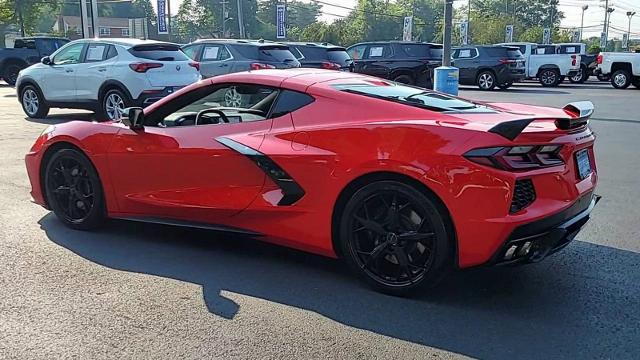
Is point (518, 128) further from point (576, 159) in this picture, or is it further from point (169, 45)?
point (169, 45)

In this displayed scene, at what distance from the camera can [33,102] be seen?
44.0 ft

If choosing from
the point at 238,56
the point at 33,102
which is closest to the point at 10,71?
the point at 33,102

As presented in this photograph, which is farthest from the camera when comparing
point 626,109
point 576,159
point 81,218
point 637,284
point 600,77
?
point 600,77

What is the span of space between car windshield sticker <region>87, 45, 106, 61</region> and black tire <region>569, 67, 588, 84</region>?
2311cm

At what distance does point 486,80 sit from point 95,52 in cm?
1648

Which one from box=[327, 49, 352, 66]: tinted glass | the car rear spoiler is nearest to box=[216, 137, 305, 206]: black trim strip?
the car rear spoiler

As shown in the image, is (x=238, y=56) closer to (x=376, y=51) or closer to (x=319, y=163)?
(x=376, y=51)

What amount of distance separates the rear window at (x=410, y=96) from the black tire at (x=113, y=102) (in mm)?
8328

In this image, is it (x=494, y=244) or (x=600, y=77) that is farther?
(x=600, y=77)

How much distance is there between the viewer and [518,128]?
11.5ft

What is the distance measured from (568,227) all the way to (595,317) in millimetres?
539

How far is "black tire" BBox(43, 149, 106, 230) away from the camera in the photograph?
5.09 meters

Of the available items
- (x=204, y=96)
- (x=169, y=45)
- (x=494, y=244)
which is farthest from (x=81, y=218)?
(x=169, y=45)

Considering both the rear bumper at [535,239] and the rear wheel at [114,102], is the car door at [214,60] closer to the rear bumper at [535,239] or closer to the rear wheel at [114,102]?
the rear wheel at [114,102]
